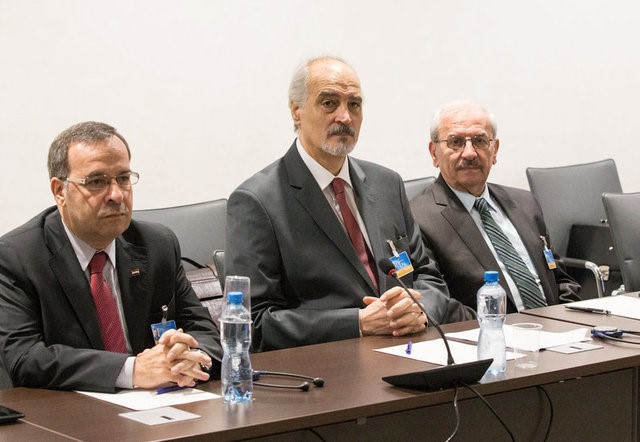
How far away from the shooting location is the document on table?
3.71m

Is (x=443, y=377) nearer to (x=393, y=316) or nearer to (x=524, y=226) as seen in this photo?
(x=393, y=316)

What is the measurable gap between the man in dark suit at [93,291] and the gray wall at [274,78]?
6.44 feet

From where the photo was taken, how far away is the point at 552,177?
612 centimetres

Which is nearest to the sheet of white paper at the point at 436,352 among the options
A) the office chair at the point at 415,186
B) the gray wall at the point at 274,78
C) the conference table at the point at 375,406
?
the conference table at the point at 375,406

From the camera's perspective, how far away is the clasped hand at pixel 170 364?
8.73 ft

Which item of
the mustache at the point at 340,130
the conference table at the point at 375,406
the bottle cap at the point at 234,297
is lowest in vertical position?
the conference table at the point at 375,406

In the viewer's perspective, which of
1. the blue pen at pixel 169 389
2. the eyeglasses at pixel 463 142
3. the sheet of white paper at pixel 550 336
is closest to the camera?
the blue pen at pixel 169 389

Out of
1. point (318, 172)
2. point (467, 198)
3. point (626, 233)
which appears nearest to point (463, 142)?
point (467, 198)

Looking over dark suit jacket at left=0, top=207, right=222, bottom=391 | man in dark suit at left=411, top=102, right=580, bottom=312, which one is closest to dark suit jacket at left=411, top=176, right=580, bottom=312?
man in dark suit at left=411, top=102, right=580, bottom=312

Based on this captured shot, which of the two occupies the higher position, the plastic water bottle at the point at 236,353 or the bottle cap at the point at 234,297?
the bottle cap at the point at 234,297

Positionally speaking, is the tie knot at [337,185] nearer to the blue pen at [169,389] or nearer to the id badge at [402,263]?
the id badge at [402,263]

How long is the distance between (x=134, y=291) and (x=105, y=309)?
0.11 metres

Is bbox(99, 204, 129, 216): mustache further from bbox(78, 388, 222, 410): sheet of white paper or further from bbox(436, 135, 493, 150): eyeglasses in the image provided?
bbox(436, 135, 493, 150): eyeglasses

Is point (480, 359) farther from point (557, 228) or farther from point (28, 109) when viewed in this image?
point (557, 228)
